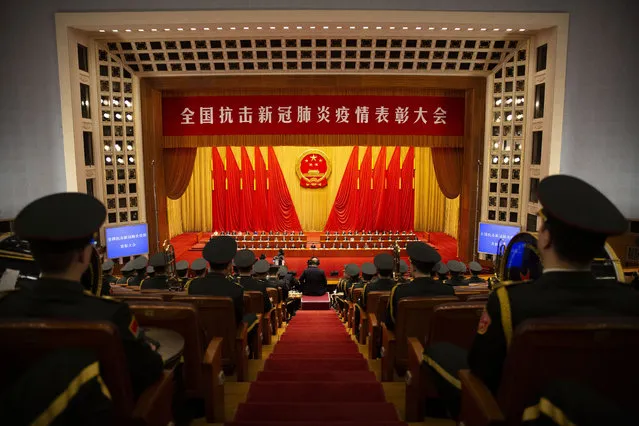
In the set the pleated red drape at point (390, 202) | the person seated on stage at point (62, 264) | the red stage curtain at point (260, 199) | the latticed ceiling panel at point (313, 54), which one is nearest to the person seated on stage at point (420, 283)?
the person seated on stage at point (62, 264)

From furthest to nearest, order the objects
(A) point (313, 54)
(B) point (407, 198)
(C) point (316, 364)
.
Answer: (B) point (407, 198)
(A) point (313, 54)
(C) point (316, 364)

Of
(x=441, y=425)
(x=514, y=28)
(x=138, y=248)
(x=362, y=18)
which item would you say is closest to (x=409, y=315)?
(x=441, y=425)

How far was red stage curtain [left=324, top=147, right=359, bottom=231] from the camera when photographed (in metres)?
16.5

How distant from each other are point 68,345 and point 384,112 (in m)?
10.1

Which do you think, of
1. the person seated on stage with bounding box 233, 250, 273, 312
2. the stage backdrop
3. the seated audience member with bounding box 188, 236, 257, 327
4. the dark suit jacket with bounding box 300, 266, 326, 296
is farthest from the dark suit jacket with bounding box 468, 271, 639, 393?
the stage backdrop

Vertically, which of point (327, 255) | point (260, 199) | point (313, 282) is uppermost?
point (260, 199)

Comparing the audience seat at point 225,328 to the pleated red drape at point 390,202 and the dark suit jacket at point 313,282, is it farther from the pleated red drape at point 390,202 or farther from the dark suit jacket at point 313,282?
the pleated red drape at point 390,202

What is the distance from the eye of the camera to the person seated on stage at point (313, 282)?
9.22m

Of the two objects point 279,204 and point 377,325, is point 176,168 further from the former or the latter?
point 377,325

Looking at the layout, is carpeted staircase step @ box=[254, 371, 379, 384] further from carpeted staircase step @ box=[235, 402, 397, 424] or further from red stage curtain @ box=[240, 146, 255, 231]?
red stage curtain @ box=[240, 146, 255, 231]

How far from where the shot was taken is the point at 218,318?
2.89 metres

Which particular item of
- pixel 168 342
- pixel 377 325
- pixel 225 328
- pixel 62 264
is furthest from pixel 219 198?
pixel 62 264

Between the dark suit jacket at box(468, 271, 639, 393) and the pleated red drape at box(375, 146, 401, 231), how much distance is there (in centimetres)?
1493

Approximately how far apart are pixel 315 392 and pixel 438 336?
32.8 inches
